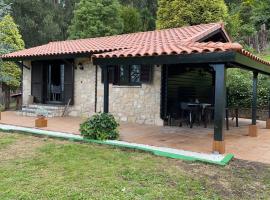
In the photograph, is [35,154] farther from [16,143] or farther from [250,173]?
[250,173]

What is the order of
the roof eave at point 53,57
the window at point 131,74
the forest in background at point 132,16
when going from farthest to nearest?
the forest in background at point 132,16 → the roof eave at point 53,57 → the window at point 131,74

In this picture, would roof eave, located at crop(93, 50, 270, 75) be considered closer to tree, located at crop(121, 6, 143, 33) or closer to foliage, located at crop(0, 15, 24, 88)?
foliage, located at crop(0, 15, 24, 88)

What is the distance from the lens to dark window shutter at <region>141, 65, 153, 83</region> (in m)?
10.9

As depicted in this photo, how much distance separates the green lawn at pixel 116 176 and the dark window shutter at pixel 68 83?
6.38 meters

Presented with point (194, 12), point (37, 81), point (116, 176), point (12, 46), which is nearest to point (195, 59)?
point (116, 176)

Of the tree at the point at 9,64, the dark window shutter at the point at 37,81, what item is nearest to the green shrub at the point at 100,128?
the dark window shutter at the point at 37,81

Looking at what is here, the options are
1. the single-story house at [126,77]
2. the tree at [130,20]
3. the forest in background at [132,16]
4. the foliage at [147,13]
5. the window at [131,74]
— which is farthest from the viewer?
the foliage at [147,13]

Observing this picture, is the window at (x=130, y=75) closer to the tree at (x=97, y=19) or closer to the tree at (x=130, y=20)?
the tree at (x=97, y=19)

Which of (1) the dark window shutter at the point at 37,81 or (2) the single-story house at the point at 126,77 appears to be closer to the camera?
(2) the single-story house at the point at 126,77

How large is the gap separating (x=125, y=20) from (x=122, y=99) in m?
17.4

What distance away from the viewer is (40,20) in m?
32.2

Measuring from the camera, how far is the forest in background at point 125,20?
45.4 ft

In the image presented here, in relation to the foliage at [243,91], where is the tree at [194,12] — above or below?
above

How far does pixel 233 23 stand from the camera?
75.5 ft
